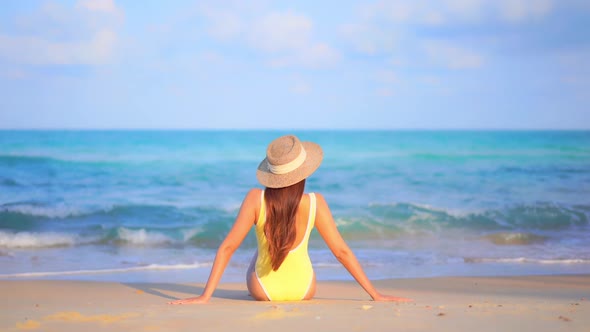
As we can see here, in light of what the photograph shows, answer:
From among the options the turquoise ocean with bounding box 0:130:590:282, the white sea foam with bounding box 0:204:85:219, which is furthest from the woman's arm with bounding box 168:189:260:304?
the white sea foam with bounding box 0:204:85:219

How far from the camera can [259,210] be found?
14.3 ft

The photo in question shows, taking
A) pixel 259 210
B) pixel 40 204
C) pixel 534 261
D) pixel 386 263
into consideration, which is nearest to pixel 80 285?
pixel 259 210

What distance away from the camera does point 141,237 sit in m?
9.90

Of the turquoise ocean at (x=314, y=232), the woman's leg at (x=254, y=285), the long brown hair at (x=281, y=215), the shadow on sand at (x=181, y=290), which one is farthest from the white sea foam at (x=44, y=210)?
the long brown hair at (x=281, y=215)

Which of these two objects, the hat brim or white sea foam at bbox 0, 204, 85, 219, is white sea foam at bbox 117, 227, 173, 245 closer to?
white sea foam at bbox 0, 204, 85, 219

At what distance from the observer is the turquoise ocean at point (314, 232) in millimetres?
7715

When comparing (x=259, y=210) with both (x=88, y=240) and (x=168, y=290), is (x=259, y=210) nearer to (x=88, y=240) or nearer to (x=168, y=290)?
(x=168, y=290)

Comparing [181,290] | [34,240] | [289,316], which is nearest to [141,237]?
[34,240]

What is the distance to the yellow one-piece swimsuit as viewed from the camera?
4.52m

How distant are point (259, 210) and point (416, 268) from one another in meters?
3.73

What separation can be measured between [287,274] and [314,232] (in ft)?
18.5

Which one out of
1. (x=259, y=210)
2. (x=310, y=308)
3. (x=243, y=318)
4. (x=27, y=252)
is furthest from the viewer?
(x=27, y=252)

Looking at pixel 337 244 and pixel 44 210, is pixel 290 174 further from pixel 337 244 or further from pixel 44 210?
pixel 44 210

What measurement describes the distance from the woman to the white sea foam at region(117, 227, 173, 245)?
5.36m
